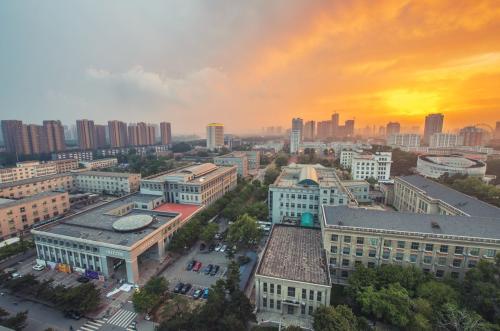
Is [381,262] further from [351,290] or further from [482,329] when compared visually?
[482,329]

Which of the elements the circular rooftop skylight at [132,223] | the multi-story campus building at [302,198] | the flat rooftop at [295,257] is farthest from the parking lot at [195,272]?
the multi-story campus building at [302,198]

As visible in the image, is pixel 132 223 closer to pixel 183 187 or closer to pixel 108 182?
pixel 183 187

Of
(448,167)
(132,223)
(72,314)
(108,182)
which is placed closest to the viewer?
(72,314)

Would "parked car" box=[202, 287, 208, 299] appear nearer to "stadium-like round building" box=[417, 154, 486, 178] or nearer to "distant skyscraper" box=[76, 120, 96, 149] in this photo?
"stadium-like round building" box=[417, 154, 486, 178]

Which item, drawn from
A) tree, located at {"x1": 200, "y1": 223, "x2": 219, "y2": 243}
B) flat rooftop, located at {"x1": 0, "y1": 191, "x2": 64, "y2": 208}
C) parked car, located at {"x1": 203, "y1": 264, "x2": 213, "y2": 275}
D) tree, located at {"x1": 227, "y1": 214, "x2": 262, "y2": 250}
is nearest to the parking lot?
parked car, located at {"x1": 203, "y1": 264, "x2": 213, "y2": 275}

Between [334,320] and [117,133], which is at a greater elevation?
[117,133]

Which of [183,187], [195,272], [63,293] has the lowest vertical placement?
[195,272]

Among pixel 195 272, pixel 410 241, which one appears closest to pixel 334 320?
pixel 410 241
